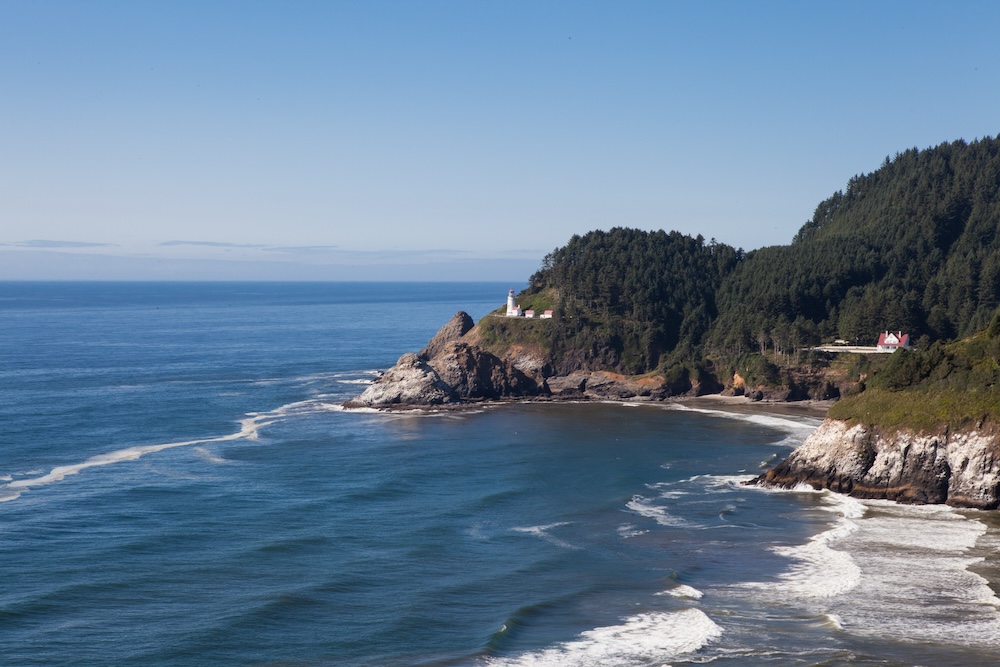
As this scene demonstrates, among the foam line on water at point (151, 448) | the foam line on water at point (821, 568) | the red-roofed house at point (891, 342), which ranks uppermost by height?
the red-roofed house at point (891, 342)

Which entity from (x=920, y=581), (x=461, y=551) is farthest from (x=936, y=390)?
(x=461, y=551)

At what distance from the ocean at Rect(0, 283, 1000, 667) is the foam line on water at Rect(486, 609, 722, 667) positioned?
126 mm

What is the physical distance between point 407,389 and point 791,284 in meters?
47.7

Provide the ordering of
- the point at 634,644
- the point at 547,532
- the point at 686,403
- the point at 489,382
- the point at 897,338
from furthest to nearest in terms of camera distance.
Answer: the point at 489,382 < the point at 686,403 < the point at 897,338 < the point at 547,532 < the point at 634,644

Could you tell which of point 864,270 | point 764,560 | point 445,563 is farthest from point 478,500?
point 864,270

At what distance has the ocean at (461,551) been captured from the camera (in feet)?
129

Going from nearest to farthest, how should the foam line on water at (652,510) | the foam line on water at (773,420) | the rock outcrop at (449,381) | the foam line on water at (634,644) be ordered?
the foam line on water at (634,644)
the foam line on water at (652,510)
the foam line on water at (773,420)
the rock outcrop at (449,381)

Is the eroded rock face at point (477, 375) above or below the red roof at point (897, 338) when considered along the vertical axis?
below

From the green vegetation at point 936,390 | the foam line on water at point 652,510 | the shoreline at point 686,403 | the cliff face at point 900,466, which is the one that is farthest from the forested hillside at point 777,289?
the foam line on water at point 652,510

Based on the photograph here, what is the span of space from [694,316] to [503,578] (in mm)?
79995

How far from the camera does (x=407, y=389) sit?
354 ft

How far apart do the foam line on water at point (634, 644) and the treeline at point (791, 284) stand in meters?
69.9

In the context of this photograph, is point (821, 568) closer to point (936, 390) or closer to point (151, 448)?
point (936, 390)

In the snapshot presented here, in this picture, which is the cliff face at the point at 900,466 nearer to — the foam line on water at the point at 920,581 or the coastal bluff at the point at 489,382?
the foam line on water at the point at 920,581
